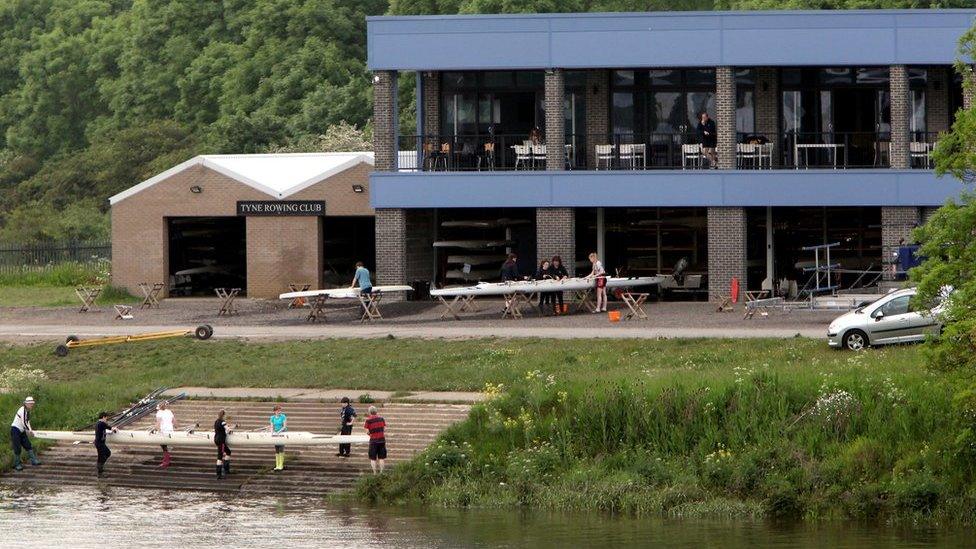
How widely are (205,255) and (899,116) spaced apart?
22.1m

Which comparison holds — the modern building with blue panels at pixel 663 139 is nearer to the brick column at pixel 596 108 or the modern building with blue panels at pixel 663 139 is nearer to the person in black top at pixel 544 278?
the brick column at pixel 596 108

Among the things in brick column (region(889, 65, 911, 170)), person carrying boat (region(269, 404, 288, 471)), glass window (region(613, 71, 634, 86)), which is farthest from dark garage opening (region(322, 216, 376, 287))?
person carrying boat (region(269, 404, 288, 471))

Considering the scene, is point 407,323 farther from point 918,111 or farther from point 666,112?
point 918,111

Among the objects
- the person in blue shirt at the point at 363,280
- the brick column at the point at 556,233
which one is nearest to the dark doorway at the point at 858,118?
the brick column at the point at 556,233

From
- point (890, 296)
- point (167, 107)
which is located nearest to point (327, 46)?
point (167, 107)

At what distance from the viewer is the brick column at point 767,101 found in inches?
2110

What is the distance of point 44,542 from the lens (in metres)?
28.4

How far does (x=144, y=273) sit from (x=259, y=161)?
527 cm

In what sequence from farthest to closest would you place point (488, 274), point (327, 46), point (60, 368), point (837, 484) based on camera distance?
1. point (327, 46)
2. point (488, 274)
3. point (60, 368)
4. point (837, 484)

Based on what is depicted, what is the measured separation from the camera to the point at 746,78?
5372cm

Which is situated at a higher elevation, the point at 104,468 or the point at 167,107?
the point at 167,107

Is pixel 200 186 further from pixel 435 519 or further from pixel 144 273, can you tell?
pixel 435 519

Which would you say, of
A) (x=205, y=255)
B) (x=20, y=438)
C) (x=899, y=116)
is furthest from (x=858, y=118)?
(x=20, y=438)

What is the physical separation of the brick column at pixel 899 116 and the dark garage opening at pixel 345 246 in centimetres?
1642
